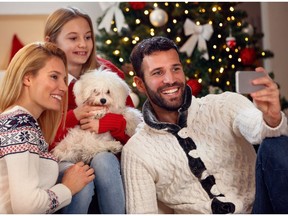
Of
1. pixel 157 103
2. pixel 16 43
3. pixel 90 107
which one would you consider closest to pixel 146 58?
pixel 157 103

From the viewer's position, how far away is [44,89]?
1.60 metres

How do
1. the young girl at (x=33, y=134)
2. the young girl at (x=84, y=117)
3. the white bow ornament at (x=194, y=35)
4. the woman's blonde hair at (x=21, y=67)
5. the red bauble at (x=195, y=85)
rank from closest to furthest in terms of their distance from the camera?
the young girl at (x=33, y=134), the woman's blonde hair at (x=21, y=67), the young girl at (x=84, y=117), the red bauble at (x=195, y=85), the white bow ornament at (x=194, y=35)

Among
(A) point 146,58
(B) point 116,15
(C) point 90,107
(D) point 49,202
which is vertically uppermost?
(B) point 116,15

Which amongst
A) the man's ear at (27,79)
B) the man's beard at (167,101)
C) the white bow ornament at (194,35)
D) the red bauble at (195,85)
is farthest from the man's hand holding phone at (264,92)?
the white bow ornament at (194,35)

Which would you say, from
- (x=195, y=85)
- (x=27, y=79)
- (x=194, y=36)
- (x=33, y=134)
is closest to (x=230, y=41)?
(x=194, y=36)

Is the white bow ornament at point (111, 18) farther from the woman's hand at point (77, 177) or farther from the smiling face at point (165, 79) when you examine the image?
the woman's hand at point (77, 177)

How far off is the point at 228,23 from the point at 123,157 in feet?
6.93

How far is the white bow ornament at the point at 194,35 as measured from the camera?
11.3 ft

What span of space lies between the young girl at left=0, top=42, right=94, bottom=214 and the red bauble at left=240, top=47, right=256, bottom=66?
2077 mm

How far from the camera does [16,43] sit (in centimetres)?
400

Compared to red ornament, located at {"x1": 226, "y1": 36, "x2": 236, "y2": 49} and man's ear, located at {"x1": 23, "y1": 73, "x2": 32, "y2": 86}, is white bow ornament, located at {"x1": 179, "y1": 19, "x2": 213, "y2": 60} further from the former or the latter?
man's ear, located at {"x1": 23, "y1": 73, "x2": 32, "y2": 86}

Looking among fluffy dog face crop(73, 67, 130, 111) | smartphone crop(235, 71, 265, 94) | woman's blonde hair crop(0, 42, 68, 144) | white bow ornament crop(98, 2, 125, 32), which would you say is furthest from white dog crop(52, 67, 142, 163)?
white bow ornament crop(98, 2, 125, 32)

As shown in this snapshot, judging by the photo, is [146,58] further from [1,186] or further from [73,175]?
[1,186]

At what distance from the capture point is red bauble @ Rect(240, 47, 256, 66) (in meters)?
3.50
